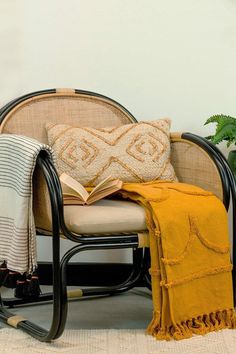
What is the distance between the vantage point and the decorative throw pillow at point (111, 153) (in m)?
2.38

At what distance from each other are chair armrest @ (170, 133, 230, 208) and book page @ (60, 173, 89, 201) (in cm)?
40

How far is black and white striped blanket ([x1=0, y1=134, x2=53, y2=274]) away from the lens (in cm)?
200

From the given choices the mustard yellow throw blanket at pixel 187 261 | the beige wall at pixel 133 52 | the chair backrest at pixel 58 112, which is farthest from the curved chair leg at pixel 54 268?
the beige wall at pixel 133 52

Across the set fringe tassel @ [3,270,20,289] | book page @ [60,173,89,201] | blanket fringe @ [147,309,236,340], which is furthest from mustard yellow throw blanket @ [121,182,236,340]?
fringe tassel @ [3,270,20,289]

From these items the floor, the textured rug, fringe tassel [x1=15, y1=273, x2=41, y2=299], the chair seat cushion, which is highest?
the chair seat cushion

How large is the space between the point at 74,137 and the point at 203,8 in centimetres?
81

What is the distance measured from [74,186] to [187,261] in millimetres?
407

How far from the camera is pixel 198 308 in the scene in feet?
6.98

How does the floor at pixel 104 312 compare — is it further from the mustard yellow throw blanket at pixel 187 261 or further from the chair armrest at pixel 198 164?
the chair armrest at pixel 198 164

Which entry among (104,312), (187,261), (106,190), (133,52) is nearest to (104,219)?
(106,190)

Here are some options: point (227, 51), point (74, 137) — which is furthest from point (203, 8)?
point (74, 137)

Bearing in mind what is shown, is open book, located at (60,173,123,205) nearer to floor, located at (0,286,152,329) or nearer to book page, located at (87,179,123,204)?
book page, located at (87,179,123,204)

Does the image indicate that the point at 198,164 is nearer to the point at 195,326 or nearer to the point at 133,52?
the point at 195,326

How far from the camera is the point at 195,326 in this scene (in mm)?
2158
